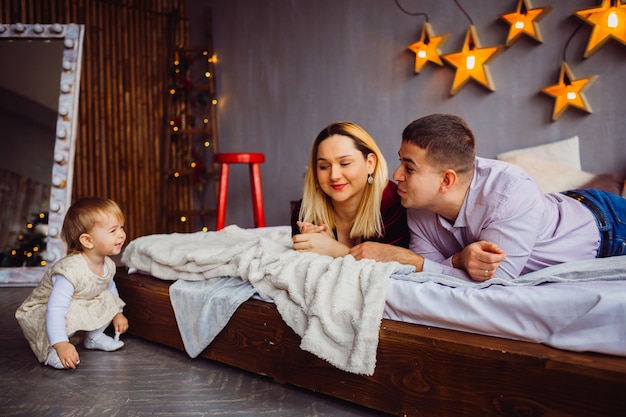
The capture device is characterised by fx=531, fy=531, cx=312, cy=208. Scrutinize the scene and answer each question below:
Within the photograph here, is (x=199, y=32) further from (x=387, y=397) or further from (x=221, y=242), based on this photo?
(x=387, y=397)

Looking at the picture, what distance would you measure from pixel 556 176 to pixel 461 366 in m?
2.28

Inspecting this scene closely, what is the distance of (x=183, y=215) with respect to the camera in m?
5.64

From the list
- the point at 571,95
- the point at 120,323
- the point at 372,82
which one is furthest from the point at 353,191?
the point at 372,82

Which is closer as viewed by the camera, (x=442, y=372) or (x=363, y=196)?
(x=442, y=372)

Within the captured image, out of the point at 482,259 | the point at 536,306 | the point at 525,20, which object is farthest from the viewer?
the point at 525,20

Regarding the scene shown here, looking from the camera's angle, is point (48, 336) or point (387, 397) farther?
point (48, 336)

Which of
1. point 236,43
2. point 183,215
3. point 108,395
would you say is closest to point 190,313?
point 108,395

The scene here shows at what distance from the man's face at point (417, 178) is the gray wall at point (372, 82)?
7.22 ft

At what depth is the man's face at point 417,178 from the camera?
6.08 ft

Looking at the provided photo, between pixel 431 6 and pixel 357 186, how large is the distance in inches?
97.8

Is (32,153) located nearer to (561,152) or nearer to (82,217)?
(82,217)

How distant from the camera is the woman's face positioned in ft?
7.29

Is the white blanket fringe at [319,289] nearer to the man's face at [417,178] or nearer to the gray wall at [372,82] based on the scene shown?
the man's face at [417,178]

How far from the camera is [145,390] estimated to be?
74.5 inches
